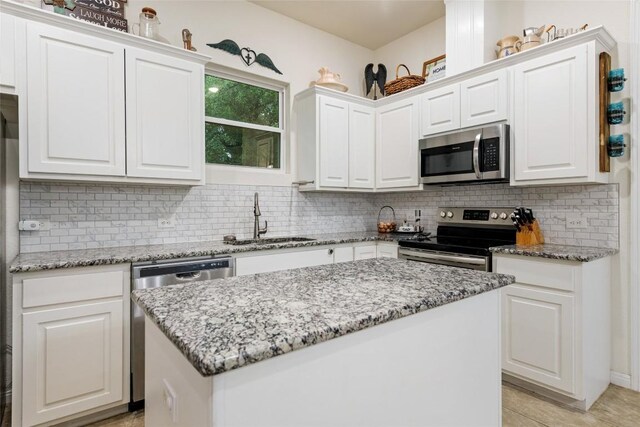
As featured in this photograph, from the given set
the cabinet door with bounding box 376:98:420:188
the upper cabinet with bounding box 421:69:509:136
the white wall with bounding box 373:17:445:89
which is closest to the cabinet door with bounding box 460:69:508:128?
the upper cabinet with bounding box 421:69:509:136

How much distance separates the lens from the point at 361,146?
3695 millimetres

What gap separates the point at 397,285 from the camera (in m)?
1.20

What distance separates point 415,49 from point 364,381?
3.83 metres

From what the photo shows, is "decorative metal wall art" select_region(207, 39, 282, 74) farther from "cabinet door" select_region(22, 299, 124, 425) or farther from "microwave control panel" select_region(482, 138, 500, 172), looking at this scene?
"cabinet door" select_region(22, 299, 124, 425)

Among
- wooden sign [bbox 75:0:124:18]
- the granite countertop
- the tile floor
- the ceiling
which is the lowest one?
the tile floor

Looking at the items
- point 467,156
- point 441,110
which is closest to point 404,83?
point 441,110

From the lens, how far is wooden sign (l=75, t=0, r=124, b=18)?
2.42 m

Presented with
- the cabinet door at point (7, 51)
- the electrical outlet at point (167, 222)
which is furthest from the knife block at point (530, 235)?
the cabinet door at point (7, 51)

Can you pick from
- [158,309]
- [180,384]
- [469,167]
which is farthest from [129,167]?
[469,167]

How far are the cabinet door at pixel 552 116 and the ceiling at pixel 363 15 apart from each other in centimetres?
141

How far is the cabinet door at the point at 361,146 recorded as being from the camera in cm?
363

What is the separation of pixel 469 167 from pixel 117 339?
277 cm

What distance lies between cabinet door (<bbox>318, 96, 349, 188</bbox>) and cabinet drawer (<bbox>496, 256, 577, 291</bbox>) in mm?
1668

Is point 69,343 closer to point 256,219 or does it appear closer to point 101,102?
point 101,102
